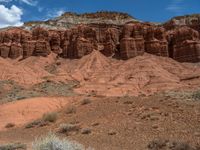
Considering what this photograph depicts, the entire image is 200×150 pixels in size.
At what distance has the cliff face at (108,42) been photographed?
73562 mm

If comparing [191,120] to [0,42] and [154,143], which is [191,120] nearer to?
[154,143]

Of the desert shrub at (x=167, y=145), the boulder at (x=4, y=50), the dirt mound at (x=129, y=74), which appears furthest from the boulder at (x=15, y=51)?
the desert shrub at (x=167, y=145)

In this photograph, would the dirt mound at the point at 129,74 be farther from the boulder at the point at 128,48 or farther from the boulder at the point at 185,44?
the boulder at the point at 185,44

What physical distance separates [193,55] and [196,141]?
203 feet

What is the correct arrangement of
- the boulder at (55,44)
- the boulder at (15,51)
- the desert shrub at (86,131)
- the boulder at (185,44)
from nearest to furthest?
the desert shrub at (86,131) → the boulder at (185,44) → the boulder at (15,51) → the boulder at (55,44)

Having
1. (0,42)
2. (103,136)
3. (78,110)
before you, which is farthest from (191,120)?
(0,42)

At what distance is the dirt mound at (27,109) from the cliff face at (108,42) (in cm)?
4255

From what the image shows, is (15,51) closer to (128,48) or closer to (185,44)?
(128,48)

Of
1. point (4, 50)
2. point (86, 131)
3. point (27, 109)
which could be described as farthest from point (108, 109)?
point (4, 50)

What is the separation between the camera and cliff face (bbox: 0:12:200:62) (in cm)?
7356

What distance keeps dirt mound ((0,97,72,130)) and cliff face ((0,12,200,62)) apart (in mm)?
42553

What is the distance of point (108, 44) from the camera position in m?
75.6

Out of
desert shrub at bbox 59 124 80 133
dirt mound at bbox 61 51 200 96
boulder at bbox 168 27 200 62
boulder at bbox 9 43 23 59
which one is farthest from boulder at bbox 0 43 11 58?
desert shrub at bbox 59 124 80 133

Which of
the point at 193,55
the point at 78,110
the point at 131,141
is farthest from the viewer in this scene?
the point at 193,55
